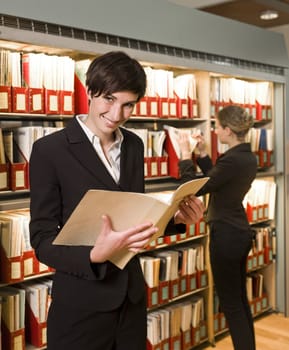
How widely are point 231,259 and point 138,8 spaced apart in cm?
150

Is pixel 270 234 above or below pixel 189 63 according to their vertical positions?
below

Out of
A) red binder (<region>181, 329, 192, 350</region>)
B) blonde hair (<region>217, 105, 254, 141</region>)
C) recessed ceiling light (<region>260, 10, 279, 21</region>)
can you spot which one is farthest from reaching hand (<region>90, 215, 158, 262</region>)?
recessed ceiling light (<region>260, 10, 279, 21</region>)

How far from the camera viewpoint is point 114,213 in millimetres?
1265

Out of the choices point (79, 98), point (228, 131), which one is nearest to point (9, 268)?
point (79, 98)

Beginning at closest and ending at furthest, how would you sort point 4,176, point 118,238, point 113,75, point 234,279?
point 118,238
point 113,75
point 4,176
point 234,279

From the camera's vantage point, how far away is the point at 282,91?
3.98m

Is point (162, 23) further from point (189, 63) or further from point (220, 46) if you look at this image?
point (220, 46)

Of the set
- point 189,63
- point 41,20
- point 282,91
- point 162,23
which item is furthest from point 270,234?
point 41,20

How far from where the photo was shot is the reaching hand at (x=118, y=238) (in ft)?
4.05

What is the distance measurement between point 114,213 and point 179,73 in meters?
2.28

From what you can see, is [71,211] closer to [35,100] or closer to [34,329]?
[35,100]

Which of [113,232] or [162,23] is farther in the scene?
[162,23]

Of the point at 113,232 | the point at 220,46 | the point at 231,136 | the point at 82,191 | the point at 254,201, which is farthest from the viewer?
the point at 254,201

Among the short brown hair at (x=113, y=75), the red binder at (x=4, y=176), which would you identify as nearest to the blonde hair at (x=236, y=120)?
the red binder at (x=4, y=176)
